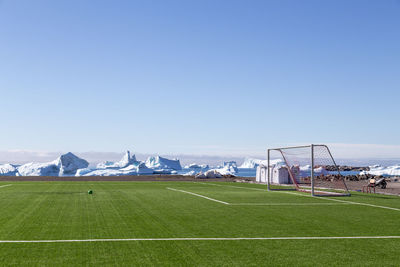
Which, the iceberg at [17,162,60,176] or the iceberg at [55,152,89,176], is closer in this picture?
the iceberg at [17,162,60,176]

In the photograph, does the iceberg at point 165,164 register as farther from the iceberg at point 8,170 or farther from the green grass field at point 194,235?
the green grass field at point 194,235

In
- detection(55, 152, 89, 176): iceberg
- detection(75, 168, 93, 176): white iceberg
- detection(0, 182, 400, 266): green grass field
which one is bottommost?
detection(0, 182, 400, 266): green grass field

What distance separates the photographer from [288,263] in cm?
660

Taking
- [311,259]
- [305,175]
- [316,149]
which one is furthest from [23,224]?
[305,175]

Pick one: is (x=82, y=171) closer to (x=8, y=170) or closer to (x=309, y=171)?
(x=8, y=170)

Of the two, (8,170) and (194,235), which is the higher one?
(8,170)

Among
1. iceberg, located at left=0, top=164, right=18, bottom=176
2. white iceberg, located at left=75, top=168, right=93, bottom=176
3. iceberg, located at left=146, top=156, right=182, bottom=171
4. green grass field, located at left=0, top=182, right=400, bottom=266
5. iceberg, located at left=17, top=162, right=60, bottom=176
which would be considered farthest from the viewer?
iceberg, located at left=146, top=156, right=182, bottom=171

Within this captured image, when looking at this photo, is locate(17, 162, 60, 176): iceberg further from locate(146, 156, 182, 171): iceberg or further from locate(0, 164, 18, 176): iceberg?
locate(146, 156, 182, 171): iceberg

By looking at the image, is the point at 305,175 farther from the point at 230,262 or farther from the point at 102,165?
the point at 102,165

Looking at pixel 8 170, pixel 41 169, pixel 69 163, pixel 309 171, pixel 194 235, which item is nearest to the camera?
pixel 194 235

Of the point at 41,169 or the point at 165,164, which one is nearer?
the point at 41,169

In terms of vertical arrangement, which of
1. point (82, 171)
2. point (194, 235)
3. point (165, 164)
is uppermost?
point (165, 164)

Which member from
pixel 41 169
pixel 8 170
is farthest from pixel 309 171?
pixel 8 170

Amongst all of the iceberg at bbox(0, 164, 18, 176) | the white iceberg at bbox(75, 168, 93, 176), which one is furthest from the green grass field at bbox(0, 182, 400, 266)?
the white iceberg at bbox(75, 168, 93, 176)
